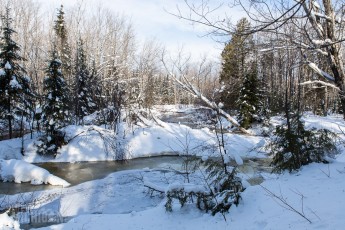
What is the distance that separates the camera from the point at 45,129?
17.9 metres

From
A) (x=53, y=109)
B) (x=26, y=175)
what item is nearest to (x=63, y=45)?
(x=53, y=109)

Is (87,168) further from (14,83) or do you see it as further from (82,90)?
(82,90)

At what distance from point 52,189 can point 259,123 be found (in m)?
15.0

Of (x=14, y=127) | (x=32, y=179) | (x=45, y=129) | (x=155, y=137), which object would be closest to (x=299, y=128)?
(x=32, y=179)

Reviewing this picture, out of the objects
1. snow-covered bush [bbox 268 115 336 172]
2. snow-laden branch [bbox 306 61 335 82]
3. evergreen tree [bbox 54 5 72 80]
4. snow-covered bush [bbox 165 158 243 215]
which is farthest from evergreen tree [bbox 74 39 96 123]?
snow-laden branch [bbox 306 61 335 82]

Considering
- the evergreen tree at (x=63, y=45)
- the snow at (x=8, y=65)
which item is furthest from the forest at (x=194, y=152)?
the evergreen tree at (x=63, y=45)

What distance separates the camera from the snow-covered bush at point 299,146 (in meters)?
7.04

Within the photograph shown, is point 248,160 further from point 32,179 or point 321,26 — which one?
point 321,26

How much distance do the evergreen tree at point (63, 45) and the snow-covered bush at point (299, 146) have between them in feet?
92.4

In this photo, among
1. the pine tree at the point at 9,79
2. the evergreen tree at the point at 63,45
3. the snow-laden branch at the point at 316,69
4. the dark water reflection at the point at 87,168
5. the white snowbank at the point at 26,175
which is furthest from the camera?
the evergreen tree at the point at 63,45

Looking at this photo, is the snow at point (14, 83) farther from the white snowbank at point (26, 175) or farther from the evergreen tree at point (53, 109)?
the white snowbank at point (26, 175)

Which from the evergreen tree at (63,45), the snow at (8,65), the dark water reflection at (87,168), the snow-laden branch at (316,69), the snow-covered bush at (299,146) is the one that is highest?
the evergreen tree at (63,45)

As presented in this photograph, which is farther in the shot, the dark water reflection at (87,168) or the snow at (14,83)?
the snow at (14,83)

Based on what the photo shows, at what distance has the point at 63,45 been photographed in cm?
3722
